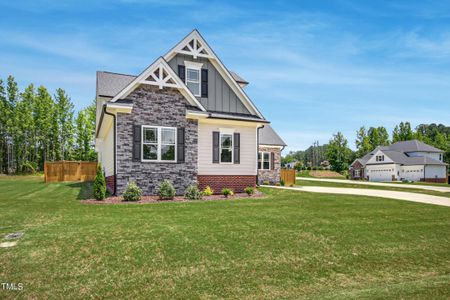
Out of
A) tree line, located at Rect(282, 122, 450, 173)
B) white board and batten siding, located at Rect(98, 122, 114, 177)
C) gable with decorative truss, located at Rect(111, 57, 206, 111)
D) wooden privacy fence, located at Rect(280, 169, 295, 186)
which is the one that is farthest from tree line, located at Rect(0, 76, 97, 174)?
tree line, located at Rect(282, 122, 450, 173)

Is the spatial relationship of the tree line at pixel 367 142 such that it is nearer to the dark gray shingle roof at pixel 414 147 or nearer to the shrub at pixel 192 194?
the dark gray shingle roof at pixel 414 147

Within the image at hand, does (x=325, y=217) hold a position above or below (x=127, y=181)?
below

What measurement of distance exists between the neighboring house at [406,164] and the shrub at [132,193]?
51.3 meters

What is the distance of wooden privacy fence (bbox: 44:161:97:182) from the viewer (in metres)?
24.6

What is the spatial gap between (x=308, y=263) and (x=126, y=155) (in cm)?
984

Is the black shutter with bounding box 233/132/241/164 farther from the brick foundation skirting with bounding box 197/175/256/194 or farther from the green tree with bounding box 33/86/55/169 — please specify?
the green tree with bounding box 33/86/55/169

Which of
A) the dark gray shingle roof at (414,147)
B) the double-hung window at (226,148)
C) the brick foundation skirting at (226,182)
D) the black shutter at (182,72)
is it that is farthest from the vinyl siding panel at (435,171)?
the black shutter at (182,72)

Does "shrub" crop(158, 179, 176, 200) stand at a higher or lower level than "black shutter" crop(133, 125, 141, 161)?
lower

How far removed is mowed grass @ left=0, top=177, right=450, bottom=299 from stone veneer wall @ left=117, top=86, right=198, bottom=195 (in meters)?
3.10

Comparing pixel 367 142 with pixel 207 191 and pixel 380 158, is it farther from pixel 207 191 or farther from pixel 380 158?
pixel 207 191

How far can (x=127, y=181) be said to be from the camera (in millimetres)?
13594

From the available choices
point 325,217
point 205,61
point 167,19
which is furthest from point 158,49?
point 325,217

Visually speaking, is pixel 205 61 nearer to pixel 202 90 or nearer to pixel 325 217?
pixel 202 90

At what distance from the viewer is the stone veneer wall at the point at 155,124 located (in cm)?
1357
